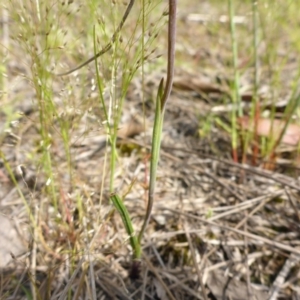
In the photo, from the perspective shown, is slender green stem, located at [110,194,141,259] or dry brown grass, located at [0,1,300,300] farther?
dry brown grass, located at [0,1,300,300]

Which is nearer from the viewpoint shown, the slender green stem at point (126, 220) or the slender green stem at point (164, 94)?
the slender green stem at point (164, 94)

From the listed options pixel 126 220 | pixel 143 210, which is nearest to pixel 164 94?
pixel 126 220

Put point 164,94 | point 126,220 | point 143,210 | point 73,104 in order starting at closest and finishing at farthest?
point 164,94 → point 126,220 → point 73,104 → point 143,210

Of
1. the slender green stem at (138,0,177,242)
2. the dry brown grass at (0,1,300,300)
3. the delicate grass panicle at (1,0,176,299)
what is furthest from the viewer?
the dry brown grass at (0,1,300,300)

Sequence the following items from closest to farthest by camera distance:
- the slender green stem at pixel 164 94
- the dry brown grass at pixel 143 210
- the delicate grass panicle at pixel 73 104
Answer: the slender green stem at pixel 164 94 → the delicate grass panicle at pixel 73 104 → the dry brown grass at pixel 143 210

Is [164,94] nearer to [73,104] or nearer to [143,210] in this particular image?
[73,104]

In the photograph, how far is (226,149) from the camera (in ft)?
5.06

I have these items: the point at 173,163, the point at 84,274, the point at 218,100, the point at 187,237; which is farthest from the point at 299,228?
the point at 218,100

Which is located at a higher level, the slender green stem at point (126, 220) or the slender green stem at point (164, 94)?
the slender green stem at point (164, 94)

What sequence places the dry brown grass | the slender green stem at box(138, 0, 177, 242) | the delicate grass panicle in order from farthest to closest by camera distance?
the dry brown grass, the delicate grass panicle, the slender green stem at box(138, 0, 177, 242)

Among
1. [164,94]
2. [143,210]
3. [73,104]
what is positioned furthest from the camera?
[143,210]

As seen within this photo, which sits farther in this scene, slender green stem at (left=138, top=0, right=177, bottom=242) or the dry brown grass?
the dry brown grass

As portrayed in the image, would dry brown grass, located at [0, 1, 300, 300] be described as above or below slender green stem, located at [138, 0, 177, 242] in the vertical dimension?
below

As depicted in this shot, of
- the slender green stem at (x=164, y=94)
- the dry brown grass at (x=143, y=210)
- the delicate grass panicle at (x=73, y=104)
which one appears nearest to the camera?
the slender green stem at (x=164, y=94)
